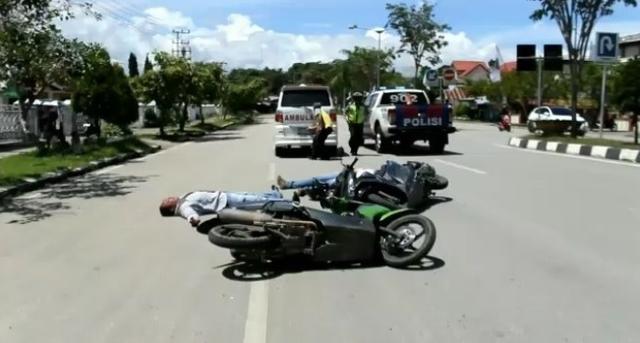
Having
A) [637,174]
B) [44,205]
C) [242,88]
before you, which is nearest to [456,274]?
[44,205]

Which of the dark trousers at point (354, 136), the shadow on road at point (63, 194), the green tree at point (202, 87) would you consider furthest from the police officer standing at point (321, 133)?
the green tree at point (202, 87)

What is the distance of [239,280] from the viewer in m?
6.75

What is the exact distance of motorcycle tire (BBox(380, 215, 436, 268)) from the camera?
23.2 ft

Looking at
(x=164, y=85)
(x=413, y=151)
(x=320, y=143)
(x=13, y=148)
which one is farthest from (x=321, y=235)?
(x=164, y=85)

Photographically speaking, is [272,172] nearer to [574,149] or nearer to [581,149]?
[581,149]

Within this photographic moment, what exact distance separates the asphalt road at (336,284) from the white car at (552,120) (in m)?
21.0

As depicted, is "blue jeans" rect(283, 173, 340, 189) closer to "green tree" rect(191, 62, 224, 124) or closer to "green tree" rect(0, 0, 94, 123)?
"green tree" rect(0, 0, 94, 123)

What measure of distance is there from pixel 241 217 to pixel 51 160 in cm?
1406

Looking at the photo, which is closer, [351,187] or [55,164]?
[351,187]

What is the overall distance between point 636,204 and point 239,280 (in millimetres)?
6990

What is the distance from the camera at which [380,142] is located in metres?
23.1

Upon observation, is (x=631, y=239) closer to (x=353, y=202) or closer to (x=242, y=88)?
(x=353, y=202)

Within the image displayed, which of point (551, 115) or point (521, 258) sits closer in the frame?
point (521, 258)

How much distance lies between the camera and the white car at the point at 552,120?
32.1m
